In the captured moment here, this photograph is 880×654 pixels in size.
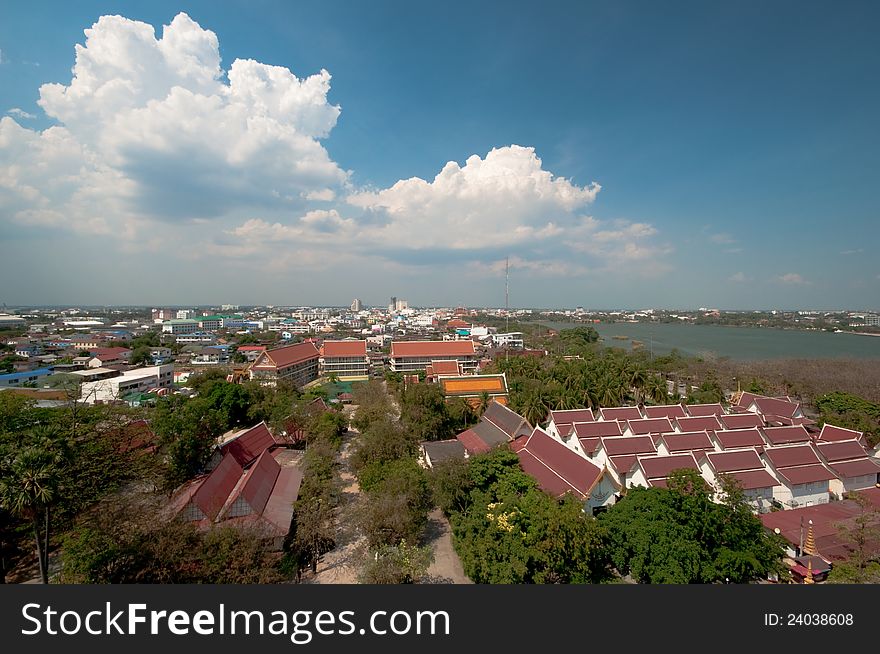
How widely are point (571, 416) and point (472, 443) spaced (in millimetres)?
5872

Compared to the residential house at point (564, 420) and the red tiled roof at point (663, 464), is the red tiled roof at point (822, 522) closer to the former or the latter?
the red tiled roof at point (663, 464)

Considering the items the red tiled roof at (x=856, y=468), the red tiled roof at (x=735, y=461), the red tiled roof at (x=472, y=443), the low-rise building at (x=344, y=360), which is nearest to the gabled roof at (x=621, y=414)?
the red tiled roof at (x=735, y=461)

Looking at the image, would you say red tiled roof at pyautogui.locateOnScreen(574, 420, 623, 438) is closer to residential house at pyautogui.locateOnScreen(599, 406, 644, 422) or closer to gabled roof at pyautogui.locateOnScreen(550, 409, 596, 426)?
gabled roof at pyautogui.locateOnScreen(550, 409, 596, 426)

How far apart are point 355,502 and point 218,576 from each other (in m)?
6.29

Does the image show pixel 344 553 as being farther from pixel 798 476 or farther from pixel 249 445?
pixel 798 476

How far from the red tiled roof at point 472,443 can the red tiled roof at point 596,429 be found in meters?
4.42

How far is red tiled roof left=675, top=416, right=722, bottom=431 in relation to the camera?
17.9 metres

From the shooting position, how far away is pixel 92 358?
38.4m

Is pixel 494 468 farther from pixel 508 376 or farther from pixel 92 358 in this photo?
pixel 92 358

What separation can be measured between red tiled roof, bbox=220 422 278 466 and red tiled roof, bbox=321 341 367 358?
60.0 ft

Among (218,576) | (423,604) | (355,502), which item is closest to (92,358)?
(355,502)

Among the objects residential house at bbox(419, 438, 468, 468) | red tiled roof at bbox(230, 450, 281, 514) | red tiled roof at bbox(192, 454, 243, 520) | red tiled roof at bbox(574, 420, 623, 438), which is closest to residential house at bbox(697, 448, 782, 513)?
red tiled roof at bbox(574, 420, 623, 438)

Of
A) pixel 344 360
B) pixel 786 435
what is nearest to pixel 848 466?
pixel 786 435

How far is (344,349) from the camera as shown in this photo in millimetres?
37031
